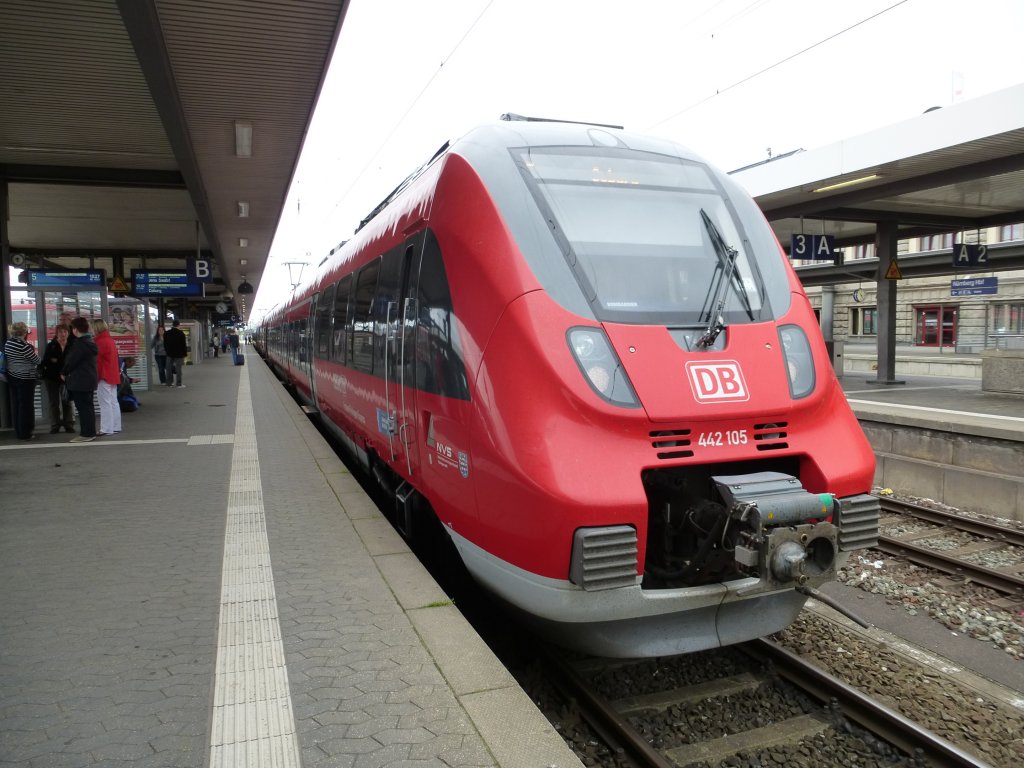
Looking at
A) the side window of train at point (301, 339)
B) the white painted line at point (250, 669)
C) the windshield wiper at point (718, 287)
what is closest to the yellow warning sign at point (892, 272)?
the side window of train at point (301, 339)

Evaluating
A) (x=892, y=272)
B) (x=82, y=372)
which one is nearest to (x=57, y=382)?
(x=82, y=372)

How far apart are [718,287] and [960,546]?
4.92 m

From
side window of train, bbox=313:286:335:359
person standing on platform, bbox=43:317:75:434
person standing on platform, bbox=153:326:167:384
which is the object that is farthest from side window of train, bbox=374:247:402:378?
person standing on platform, bbox=153:326:167:384

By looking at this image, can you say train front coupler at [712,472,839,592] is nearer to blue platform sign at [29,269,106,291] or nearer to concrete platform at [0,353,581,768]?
concrete platform at [0,353,581,768]

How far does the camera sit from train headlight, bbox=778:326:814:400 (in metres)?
3.91

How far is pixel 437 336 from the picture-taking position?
4.37 metres

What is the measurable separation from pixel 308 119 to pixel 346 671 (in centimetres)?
742

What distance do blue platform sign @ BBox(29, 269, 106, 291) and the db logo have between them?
12.3 m

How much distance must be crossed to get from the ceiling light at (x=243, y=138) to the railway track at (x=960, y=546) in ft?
27.3

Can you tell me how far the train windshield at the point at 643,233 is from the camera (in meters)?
3.96

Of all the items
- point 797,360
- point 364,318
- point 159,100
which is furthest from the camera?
point 159,100

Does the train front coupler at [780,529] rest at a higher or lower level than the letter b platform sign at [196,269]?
lower

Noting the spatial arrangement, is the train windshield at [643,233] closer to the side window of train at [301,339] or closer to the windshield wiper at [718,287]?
the windshield wiper at [718,287]

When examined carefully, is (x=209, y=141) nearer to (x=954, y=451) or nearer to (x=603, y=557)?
(x=603, y=557)
